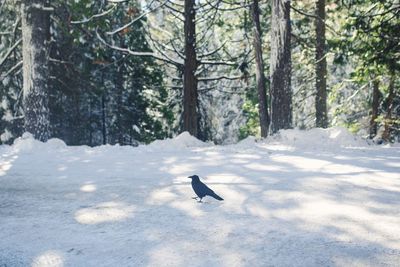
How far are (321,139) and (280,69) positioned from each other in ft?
7.63

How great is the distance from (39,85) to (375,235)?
9.63 meters

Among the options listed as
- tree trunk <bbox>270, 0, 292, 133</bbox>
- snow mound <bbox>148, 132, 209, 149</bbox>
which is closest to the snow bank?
snow mound <bbox>148, 132, 209, 149</bbox>

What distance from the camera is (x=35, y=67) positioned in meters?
10.4

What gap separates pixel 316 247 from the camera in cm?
278

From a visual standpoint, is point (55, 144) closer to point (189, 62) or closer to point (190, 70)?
point (190, 70)

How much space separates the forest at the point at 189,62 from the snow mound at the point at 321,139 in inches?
36.7

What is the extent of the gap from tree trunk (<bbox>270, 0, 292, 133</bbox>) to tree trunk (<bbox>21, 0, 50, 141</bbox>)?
20.0ft

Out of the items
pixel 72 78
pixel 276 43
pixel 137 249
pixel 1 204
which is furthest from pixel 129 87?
pixel 137 249

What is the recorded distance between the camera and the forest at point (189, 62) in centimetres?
962

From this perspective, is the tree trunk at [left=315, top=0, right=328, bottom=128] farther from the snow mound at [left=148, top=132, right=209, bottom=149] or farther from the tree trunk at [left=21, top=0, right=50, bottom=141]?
the tree trunk at [left=21, top=0, right=50, bottom=141]

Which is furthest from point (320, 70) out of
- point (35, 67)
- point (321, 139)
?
point (35, 67)

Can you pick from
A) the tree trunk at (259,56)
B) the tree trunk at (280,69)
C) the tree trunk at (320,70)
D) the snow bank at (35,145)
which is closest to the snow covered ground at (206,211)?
the snow bank at (35,145)

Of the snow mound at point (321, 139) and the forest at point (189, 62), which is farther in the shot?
the forest at point (189, 62)

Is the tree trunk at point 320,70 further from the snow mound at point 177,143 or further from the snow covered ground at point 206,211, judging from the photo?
the snow covered ground at point 206,211
